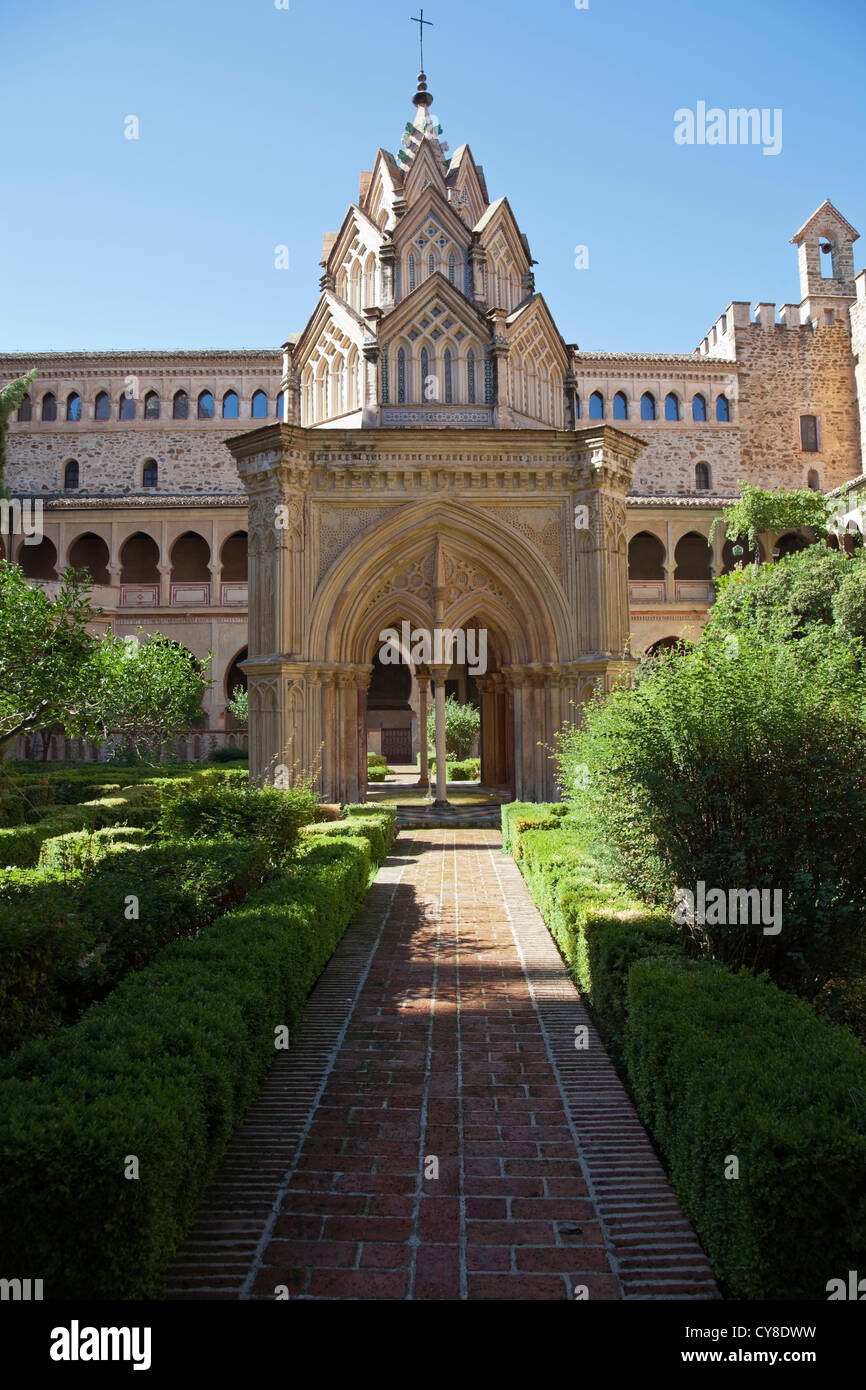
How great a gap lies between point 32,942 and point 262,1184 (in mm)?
1854

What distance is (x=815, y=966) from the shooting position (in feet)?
19.7

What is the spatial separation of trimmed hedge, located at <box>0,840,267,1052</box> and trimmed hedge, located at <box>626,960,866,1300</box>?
3.26m

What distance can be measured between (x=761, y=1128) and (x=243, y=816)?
7.49 metres

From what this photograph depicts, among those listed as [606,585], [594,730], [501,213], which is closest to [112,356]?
[501,213]

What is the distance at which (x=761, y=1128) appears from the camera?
291cm

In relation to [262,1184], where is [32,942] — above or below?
above

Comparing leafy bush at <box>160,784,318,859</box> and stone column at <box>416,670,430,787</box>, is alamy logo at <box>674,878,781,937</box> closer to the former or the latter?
leafy bush at <box>160,784,318,859</box>

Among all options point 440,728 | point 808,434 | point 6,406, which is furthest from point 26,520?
point 808,434

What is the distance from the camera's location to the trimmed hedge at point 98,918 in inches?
187

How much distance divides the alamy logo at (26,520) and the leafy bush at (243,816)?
22616 mm

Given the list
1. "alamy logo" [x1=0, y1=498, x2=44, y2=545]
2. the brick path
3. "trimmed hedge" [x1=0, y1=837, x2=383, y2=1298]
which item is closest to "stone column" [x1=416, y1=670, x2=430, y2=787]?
the brick path
